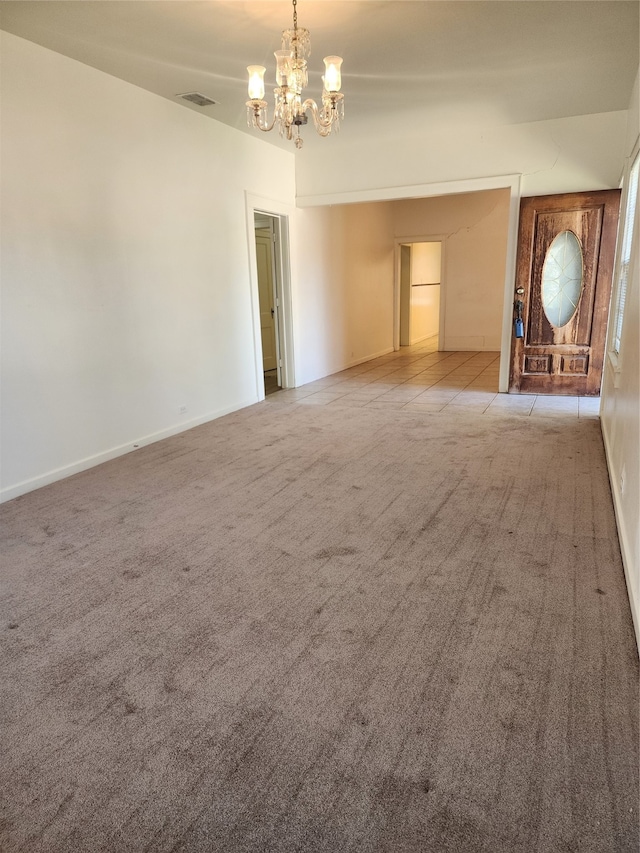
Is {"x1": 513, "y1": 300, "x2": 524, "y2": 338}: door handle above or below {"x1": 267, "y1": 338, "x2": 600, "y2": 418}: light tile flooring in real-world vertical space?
above

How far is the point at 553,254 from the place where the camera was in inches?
230

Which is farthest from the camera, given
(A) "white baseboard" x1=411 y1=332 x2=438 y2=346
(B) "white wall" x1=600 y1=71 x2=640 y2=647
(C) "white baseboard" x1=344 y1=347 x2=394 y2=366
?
(A) "white baseboard" x1=411 y1=332 x2=438 y2=346

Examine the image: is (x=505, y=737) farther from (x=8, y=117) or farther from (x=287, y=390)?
(x=287, y=390)

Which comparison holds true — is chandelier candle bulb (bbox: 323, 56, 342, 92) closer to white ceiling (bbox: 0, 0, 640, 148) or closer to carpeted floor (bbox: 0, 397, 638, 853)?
white ceiling (bbox: 0, 0, 640, 148)

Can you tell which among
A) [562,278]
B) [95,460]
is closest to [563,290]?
[562,278]

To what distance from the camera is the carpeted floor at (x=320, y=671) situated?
4.50 ft

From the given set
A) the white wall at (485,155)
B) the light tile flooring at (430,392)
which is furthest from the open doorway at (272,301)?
the white wall at (485,155)

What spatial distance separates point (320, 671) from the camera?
6.18ft

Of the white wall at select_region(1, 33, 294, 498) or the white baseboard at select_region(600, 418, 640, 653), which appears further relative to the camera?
the white wall at select_region(1, 33, 294, 498)

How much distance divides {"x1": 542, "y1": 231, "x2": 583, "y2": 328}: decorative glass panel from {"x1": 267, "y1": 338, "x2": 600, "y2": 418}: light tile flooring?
3.16 ft

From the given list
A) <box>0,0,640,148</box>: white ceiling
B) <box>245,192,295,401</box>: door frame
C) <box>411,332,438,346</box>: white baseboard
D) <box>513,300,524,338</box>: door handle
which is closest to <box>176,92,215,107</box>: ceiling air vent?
<box>0,0,640,148</box>: white ceiling

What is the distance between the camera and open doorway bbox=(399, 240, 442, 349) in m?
11.1

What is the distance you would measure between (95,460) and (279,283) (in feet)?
11.9

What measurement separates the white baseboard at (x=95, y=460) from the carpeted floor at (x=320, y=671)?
0.41ft
